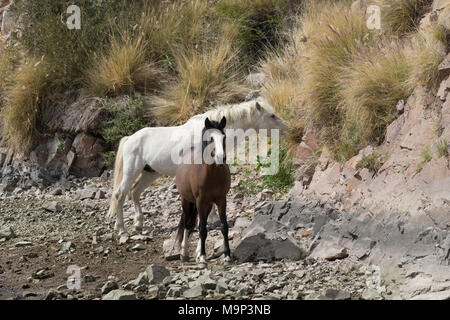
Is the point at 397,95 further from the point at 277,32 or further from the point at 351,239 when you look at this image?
the point at 277,32

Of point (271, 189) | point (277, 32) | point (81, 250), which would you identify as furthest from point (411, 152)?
point (277, 32)

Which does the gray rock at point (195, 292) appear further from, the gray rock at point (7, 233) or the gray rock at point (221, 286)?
the gray rock at point (7, 233)

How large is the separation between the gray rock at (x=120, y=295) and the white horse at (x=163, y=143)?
297 centimetres

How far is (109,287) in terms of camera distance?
5016mm

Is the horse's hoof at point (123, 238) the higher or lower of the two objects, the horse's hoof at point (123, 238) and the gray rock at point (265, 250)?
the lower

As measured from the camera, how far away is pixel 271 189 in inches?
328

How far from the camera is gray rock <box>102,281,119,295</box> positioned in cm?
498

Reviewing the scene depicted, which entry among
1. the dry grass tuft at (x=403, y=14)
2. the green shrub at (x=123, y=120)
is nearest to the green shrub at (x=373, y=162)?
the dry grass tuft at (x=403, y=14)

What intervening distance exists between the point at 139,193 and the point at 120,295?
12.2 feet

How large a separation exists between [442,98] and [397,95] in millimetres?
775

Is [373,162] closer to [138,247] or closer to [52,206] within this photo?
[138,247]

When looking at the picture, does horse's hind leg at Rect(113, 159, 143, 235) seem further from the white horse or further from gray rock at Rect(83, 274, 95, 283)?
gray rock at Rect(83, 274, 95, 283)

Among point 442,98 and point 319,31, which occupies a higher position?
point 319,31

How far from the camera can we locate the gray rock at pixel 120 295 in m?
4.57
